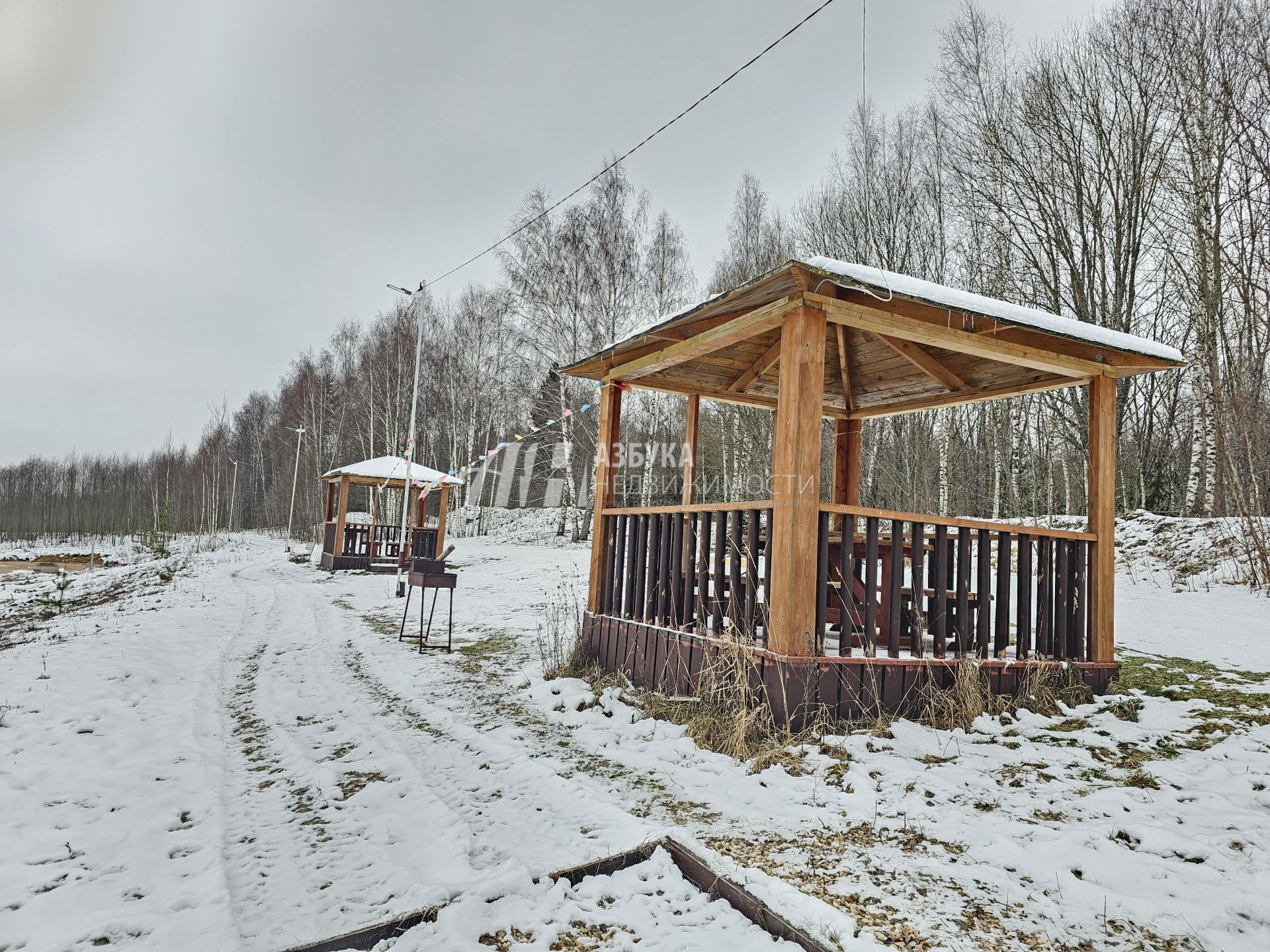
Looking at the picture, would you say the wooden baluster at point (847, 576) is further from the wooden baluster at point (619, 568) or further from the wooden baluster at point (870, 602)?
the wooden baluster at point (619, 568)

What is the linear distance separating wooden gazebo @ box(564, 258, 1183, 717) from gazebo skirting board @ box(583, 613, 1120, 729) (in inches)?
0.5

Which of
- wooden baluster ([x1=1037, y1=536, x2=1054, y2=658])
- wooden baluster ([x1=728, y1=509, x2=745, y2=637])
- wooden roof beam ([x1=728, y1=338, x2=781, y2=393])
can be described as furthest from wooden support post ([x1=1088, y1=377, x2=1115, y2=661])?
wooden baluster ([x1=728, y1=509, x2=745, y2=637])

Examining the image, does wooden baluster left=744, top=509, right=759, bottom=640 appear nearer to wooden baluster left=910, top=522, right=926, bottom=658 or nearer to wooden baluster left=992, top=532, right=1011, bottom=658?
wooden baluster left=910, top=522, right=926, bottom=658

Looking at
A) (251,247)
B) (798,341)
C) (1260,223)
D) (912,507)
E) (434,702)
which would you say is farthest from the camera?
(251,247)

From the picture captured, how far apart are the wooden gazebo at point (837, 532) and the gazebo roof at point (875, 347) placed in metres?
0.02

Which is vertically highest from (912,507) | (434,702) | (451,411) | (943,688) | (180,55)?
(180,55)

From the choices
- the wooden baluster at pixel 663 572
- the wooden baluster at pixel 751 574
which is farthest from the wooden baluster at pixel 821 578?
the wooden baluster at pixel 663 572

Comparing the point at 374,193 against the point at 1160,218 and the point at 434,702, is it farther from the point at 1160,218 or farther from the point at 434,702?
the point at 1160,218

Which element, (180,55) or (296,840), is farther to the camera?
(180,55)

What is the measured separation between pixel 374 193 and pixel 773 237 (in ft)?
28.9

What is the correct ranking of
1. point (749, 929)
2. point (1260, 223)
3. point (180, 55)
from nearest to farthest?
point (749, 929) → point (180, 55) → point (1260, 223)

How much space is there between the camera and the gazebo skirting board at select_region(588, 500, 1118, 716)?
3689 mm

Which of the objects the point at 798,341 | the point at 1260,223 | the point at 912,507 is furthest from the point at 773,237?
the point at 798,341

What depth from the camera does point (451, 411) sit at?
22.2 meters
